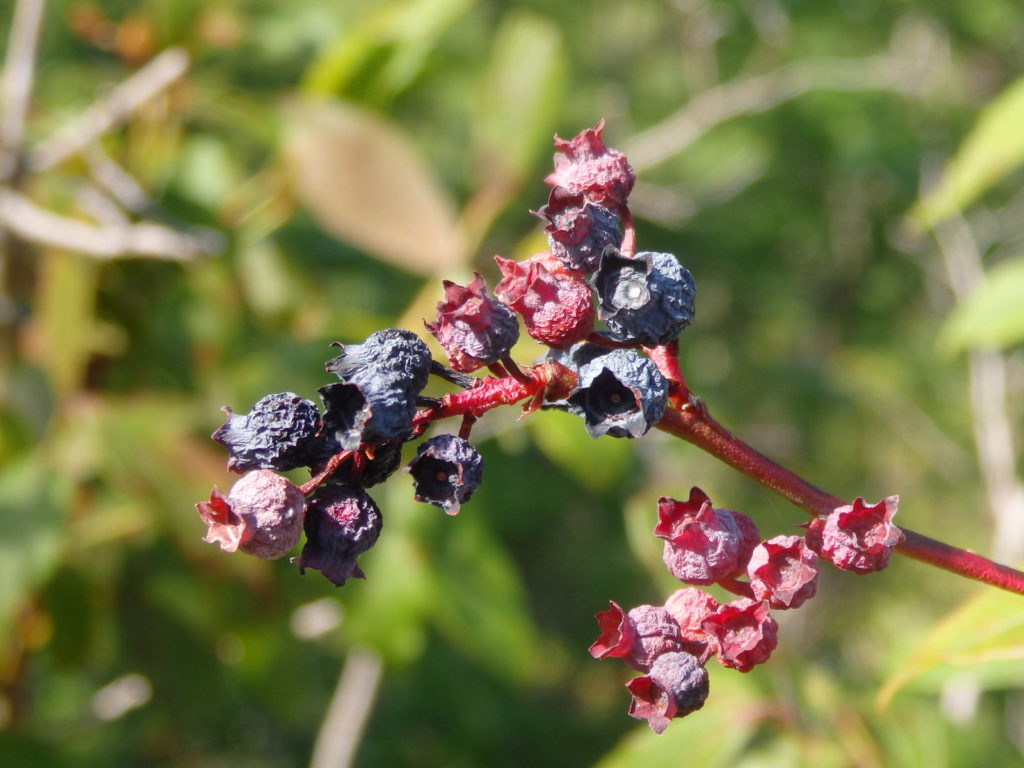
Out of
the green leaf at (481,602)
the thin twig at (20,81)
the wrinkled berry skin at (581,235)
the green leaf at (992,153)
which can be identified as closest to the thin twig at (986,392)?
the green leaf at (481,602)

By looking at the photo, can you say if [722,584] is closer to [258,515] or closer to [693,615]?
[693,615]

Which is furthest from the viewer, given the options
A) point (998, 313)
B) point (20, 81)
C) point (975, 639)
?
point (20, 81)

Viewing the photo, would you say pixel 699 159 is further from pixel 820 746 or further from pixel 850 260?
pixel 820 746

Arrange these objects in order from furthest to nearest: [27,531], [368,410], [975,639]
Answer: [27,531], [975,639], [368,410]

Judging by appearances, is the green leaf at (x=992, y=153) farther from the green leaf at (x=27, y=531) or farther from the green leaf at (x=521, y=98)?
the green leaf at (x=27, y=531)

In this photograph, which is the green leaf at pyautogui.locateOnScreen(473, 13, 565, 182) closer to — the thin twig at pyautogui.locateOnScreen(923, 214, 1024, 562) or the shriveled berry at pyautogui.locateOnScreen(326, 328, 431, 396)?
the shriveled berry at pyautogui.locateOnScreen(326, 328, 431, 396)

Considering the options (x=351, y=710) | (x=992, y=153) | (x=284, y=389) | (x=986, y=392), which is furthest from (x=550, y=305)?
(x=986, y=392)

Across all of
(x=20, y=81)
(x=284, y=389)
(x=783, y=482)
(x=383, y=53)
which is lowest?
(x=783, y=482)
